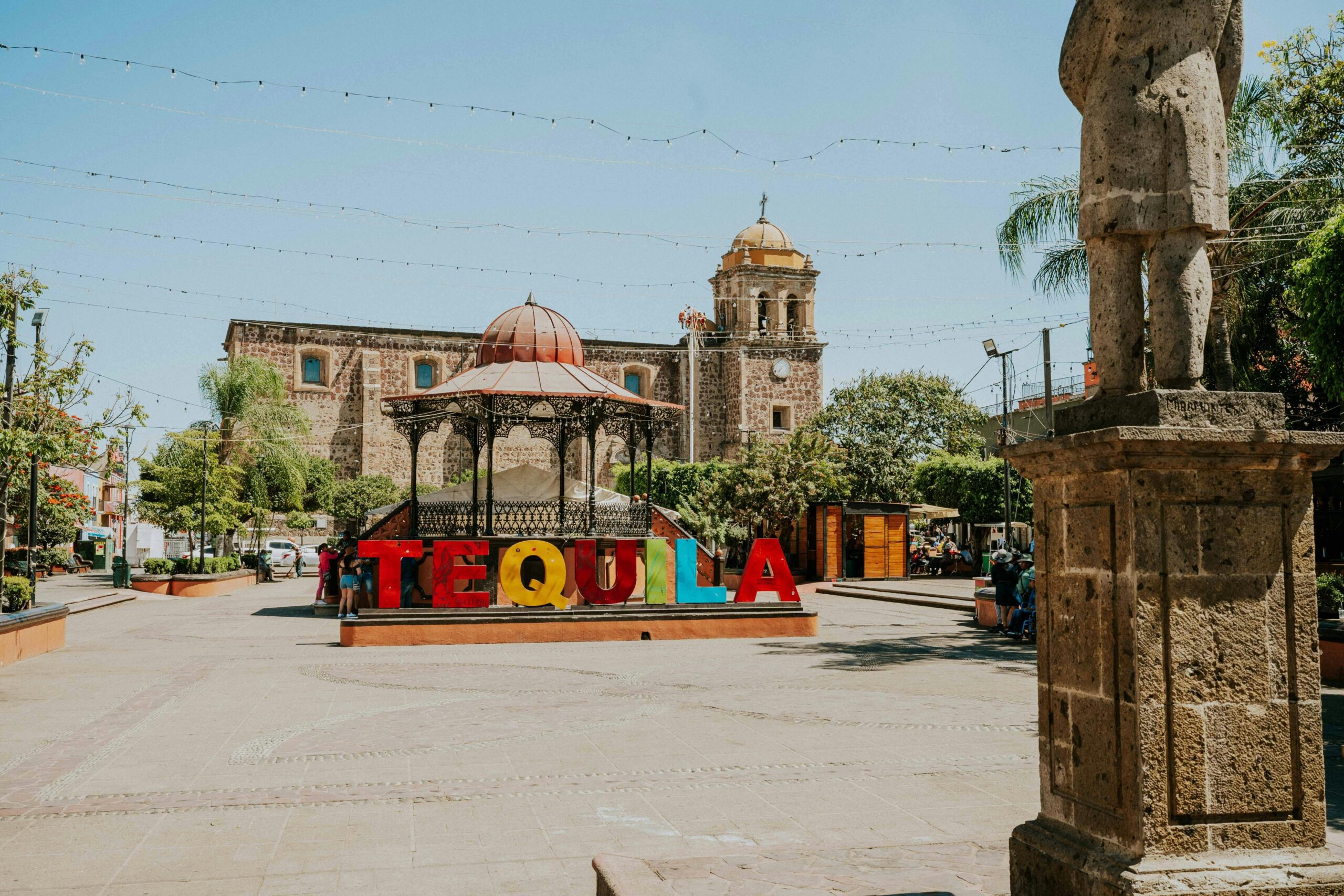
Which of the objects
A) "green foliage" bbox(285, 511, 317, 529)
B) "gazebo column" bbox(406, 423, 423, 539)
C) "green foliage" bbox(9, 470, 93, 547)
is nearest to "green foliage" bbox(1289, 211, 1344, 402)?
"gazebo column" bbox(406, 423, 423, 539)

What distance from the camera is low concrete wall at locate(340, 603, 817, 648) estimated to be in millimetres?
14344

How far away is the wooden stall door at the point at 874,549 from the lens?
95.7 ft

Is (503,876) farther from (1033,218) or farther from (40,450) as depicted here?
(1033,218)

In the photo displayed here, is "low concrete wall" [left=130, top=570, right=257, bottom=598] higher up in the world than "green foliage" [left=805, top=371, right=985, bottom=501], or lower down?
lower down

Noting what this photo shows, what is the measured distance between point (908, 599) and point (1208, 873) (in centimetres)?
2025

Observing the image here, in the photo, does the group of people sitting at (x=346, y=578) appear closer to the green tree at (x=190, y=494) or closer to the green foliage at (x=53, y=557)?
the green tree at (x=190, y=494)

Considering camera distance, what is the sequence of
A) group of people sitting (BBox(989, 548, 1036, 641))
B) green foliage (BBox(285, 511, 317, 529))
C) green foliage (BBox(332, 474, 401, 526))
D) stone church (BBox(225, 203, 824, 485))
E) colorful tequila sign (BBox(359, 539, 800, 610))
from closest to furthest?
colorful tequila sign (BBox(359, 539, 800, 610)) < group of people sitting (BBox(989, 548, 1036, 641)) < green foliage (BBox(285, 511, 317, 529)) < green foliage (BBox(332, 474, 401, 526)) < stone church (BBox(225, 203, 824, 485))

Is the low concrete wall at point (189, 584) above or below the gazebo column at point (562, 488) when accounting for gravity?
below

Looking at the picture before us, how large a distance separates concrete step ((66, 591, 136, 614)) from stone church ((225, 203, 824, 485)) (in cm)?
2313

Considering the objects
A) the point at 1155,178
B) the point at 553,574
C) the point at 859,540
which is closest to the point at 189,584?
the point at 553,574

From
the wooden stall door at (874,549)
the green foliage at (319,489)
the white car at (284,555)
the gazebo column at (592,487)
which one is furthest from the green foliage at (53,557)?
the wooden stall door at (874,549)

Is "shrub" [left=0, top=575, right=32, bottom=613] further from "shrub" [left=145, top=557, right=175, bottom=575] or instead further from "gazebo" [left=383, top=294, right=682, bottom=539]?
"shrub" [left=145, top=557, right=175, bottom=575]

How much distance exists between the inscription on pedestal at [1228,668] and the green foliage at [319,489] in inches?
1785

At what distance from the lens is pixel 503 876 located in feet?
15.5
